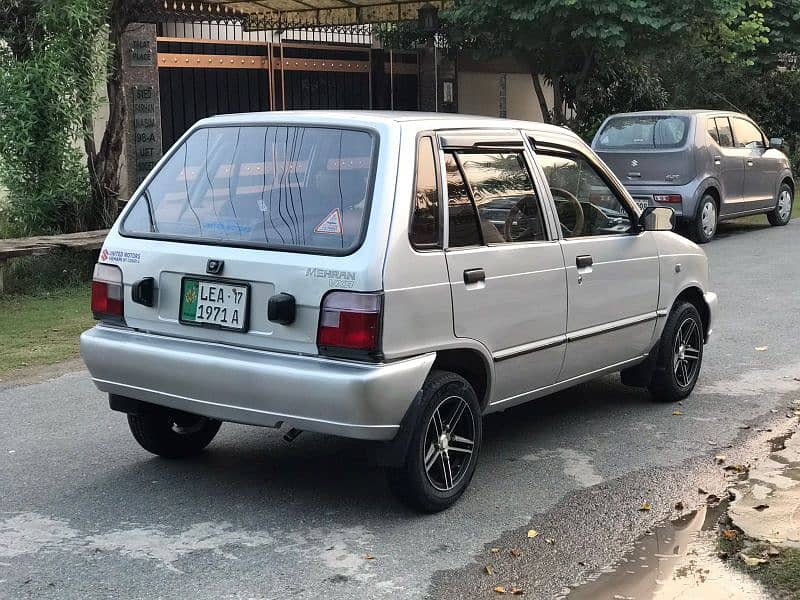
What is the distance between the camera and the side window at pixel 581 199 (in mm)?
5730

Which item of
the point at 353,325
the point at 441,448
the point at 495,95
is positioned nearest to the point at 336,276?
the point at 353,325

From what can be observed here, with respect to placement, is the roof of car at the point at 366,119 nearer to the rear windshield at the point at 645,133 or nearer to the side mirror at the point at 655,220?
the side mirror at the point at 655,220

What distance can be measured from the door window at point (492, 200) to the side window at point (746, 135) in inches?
432

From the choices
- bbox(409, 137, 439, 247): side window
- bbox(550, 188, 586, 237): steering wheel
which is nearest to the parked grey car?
bbox(550, 188, 586, 237): steering wheel

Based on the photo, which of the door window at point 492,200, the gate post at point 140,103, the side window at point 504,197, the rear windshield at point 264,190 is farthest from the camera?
the gate post at point 140,103

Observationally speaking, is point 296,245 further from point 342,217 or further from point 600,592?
point 600,592

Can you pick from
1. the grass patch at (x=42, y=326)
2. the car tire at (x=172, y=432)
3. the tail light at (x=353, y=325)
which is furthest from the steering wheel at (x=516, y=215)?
the grass patch at (x=42, y=326)

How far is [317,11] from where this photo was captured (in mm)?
17891

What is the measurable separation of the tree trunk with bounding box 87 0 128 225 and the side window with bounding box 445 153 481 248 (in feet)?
27.1

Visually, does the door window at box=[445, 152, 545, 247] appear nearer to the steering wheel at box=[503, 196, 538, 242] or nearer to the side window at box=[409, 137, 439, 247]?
the steering wheel at box=[503, 196, 538, 242]

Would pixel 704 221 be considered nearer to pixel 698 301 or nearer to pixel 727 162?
pixel 727 162

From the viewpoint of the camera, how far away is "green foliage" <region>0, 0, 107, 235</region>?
11484 mm

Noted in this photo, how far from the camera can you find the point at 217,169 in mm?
5141

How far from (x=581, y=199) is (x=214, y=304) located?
2194mm
